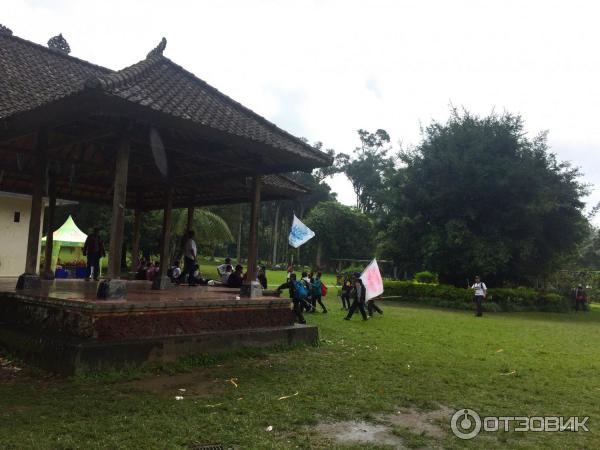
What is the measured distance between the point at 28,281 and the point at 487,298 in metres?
20.4

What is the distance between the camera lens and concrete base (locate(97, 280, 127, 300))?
24.6 feet

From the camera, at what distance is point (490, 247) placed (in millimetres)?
23828

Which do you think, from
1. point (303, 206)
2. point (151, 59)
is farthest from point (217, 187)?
point (303, 206)

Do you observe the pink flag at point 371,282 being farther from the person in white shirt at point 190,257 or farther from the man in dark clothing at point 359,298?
the person in white shirt at point 190,257

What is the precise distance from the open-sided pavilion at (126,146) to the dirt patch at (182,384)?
3.13ft

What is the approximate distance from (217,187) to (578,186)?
21.1m

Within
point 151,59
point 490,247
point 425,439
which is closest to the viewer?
point 425,439

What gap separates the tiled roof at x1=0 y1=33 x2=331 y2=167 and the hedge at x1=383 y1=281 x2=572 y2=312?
1601 centimetres

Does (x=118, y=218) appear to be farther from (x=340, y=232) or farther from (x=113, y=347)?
(x=340, y=232)

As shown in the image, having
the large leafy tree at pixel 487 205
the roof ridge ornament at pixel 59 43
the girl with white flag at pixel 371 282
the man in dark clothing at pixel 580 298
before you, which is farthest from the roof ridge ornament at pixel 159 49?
the man in dark clothing at pixel 580 298

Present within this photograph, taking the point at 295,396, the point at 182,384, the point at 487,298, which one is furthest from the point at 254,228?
the point at 487,298

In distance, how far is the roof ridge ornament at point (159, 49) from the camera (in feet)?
31.9

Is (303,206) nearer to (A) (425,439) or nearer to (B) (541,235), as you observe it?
(B) (541,235)

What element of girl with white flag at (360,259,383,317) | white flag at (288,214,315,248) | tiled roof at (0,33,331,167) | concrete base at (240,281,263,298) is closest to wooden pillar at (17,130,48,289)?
tiled roof at (0,33,331,167)
